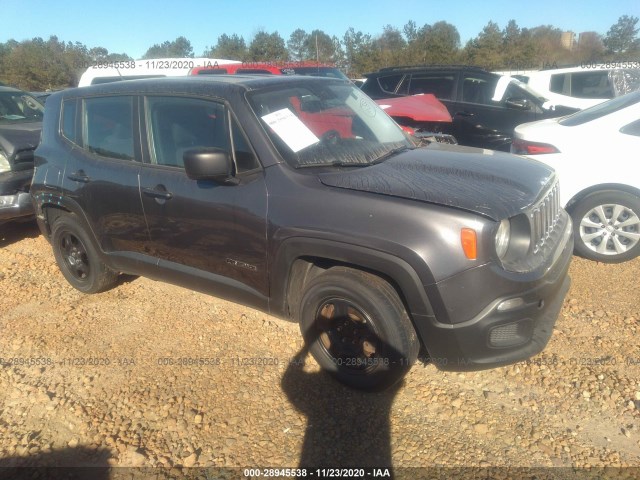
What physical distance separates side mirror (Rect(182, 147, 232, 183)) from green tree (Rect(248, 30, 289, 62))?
3091cm

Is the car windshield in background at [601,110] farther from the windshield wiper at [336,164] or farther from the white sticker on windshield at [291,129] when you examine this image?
the white sticker on windshield at [291,129]

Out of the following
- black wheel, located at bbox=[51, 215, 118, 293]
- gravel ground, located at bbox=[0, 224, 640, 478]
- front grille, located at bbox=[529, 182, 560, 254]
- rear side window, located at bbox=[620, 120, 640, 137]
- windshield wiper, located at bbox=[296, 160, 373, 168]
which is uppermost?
rear side window, located at bbox=[620, 120, 640, 137]

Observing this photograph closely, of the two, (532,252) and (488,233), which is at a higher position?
(488,233)

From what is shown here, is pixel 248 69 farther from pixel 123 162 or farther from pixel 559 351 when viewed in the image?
pixel 559 351

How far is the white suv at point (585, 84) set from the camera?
30.4 ft

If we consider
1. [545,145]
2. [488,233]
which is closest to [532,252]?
[488,233]

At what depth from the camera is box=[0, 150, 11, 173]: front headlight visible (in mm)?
5518

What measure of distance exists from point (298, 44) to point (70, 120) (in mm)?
41312

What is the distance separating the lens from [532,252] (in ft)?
8.91

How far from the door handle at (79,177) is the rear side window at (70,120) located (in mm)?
282

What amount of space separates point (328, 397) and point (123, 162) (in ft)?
7.41

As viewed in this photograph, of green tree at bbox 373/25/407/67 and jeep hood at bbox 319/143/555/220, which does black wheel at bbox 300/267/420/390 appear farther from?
green tree at bbox 373/25/407/67

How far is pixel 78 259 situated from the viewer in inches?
178

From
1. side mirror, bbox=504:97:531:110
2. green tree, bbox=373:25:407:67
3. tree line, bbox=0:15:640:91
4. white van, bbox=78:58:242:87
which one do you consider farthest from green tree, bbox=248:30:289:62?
side mirror, bbox=504:97:531:110
